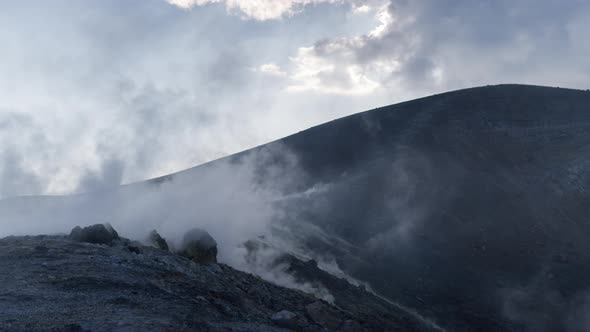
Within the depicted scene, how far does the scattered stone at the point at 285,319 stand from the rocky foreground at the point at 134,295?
28 millimetres

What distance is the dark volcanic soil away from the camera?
37.8 ft

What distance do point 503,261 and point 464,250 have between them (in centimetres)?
211

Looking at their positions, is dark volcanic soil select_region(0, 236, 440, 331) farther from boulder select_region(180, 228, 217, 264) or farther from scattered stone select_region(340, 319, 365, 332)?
boulder select_region(180, 228, 217, 264)

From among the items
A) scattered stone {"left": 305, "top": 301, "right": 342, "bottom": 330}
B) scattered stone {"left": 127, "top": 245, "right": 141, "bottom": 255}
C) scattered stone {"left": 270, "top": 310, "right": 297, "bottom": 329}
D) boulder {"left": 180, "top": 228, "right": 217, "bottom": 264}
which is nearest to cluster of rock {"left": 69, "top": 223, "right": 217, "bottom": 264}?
boulder {"left": 180, "top": 228, "right": 217, "bottom": 264}

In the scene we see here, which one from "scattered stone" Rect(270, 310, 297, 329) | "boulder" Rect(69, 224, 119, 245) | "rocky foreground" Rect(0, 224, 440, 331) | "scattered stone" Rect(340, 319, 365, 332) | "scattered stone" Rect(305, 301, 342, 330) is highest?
"boulder" Rect(69, 224, 119, 245)

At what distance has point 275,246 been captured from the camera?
82.7ft

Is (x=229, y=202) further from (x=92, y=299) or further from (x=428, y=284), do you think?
(x=92, y=299)

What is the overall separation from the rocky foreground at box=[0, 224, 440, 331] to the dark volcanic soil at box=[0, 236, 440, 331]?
0.07 feet

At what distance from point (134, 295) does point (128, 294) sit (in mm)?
140

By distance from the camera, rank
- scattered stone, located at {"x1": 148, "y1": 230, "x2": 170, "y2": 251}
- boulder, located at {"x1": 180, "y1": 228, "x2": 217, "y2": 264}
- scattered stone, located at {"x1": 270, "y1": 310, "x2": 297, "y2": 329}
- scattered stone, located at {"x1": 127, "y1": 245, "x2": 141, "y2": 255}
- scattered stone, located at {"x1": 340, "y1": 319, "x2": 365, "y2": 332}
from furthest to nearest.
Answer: scattered stone, located at {"x1": 148, "y1": 230, "x2": 170, "y2": 251}, boulder, located at {"x1": 180, "y1": 228, "x2": 217, "y2": 264}, scattered stone, located at {"x1": 127, "y1": 245, "x2": 141, "y2": 255}, scattered stone, located at {"x1": 340, "y1": 319, "x2": 365, "y2": 332}, scattered stone, located at {"x1": 270, "y1": 310, "x2": 297, "y2": 329}

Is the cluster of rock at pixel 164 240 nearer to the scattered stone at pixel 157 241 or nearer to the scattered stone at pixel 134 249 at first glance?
the scattered stone at pixel 157 241

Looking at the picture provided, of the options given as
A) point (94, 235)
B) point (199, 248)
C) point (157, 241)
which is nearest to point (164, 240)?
point (157, 241)

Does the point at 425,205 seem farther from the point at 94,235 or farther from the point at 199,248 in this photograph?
the point at 94,235

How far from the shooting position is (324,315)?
647 inches
